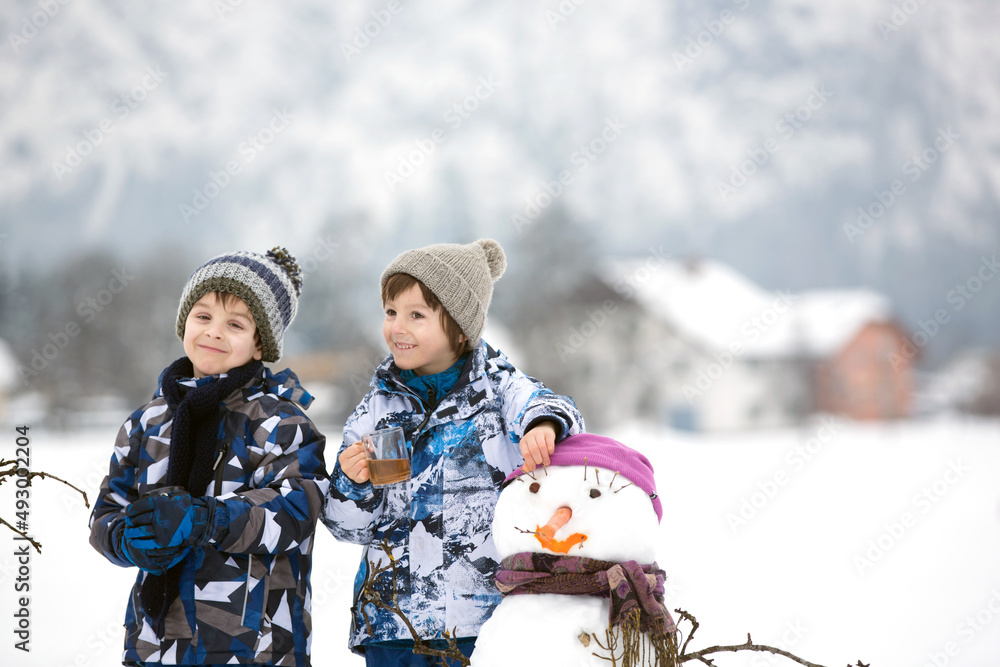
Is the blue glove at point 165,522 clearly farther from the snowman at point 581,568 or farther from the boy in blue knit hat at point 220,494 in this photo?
the snowman at point 581,568

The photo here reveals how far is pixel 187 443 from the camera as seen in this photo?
2.03 meters

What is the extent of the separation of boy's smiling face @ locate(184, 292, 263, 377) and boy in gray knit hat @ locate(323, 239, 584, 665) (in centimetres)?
36

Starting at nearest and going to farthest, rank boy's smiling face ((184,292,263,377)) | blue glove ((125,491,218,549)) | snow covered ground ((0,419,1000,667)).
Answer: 1. blue glove ((125,491,218,549))
2. boy's smiling face ((184,292,263,377))
3. snow covered ground ((0,419,1000,667))

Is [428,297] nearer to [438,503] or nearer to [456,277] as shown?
[456,277]

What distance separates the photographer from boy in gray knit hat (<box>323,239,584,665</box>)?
81.0 inches

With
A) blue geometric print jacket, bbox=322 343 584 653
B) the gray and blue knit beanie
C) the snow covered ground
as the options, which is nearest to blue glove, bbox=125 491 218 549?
blue geometric print jacket, bbox=322 343 584 653

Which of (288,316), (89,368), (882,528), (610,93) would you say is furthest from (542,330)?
(610,93)

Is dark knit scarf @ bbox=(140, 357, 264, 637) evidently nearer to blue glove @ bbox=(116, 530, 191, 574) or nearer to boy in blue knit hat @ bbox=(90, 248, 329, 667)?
boy in blue knit hat @ bbox=(90, 248, 329, 667)

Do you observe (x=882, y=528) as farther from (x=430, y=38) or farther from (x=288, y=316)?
(x=430, y=38)

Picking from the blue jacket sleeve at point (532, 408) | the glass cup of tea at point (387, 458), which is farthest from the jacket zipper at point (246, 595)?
the blue jacket sleeve at point (532, 408)

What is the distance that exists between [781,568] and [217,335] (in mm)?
6234

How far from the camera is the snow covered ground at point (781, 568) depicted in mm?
4523

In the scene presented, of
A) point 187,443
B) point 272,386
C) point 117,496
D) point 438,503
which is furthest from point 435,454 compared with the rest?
point 117,496

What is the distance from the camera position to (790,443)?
1830 cm
